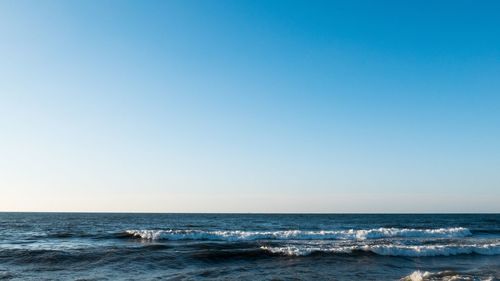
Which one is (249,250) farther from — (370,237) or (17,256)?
(370,237)

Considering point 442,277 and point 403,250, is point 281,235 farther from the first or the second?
point 442,277

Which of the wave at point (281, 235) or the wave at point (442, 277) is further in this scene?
the wave at point (281, 235)

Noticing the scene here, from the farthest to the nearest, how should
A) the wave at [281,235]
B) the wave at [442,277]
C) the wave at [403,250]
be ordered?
the wave at [281,235] < the wave at [403,250] < the wave at [442,277]

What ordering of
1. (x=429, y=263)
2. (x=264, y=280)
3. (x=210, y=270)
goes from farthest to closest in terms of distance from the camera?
(x=429, y=263), (x=210, y=270), (x=264, y=280)

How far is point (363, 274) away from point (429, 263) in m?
5.52

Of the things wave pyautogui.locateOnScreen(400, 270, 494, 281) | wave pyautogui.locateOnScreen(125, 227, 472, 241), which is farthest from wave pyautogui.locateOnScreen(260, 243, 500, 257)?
wave pyautogui.locateOnScreen(125, 227, 472, 241)

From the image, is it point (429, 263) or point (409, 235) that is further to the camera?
point (409, 235)

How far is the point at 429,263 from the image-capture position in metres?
21.0

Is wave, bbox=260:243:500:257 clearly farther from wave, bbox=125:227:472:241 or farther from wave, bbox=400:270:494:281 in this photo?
wave, bbox=125:227:472:241

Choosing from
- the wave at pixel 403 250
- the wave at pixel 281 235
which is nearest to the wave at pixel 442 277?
the wave at pixel 403 250

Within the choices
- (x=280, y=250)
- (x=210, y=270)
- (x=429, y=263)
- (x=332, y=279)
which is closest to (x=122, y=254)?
(x=210, y=270)

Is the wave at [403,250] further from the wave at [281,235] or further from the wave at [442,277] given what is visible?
the wave at [281,235]

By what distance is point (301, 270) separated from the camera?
18625mm

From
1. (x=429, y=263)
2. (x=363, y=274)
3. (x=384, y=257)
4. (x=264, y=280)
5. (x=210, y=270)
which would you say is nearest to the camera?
(x=264, y=280)
